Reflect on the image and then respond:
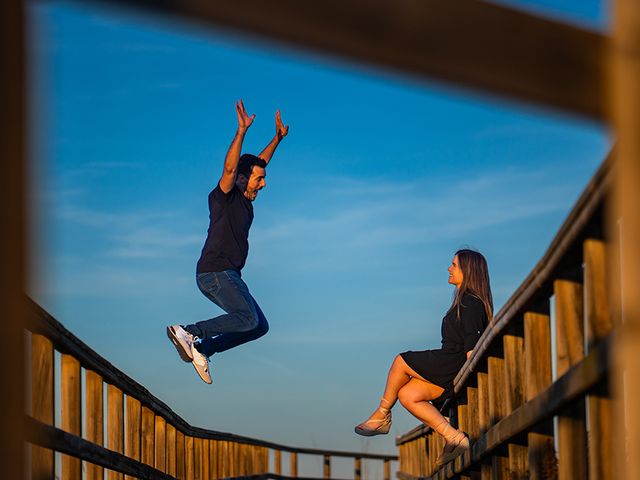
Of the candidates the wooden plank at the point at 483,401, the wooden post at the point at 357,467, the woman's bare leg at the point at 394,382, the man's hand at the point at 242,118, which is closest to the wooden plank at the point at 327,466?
the wooden post at the point at 357,467

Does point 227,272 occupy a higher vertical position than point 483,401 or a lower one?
higher

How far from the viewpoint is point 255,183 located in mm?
8250

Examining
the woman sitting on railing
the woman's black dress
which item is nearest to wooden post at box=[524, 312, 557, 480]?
the woman sitting on railing

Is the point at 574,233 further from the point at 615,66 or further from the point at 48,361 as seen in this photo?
the point at 48,361

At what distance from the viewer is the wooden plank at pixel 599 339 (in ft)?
10.8

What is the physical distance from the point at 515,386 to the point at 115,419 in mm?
2625

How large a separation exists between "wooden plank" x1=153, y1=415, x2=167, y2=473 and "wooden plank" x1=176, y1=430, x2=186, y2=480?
2.22 feet

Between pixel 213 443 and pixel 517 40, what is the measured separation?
34.5ft

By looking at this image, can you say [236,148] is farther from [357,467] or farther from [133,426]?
[357,467]

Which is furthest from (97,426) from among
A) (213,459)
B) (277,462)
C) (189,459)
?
(277,462)

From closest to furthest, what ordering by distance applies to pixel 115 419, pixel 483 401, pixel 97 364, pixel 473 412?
1. pixel 97 364
2. pixel 483 401
3. pixel 115 419
4. pixel 473 412

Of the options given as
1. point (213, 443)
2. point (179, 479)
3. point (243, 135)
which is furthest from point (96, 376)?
point (213, 443)

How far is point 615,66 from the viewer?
6.56 feet

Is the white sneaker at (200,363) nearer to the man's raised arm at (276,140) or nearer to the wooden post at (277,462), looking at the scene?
the man's raised arm at (276,140)
